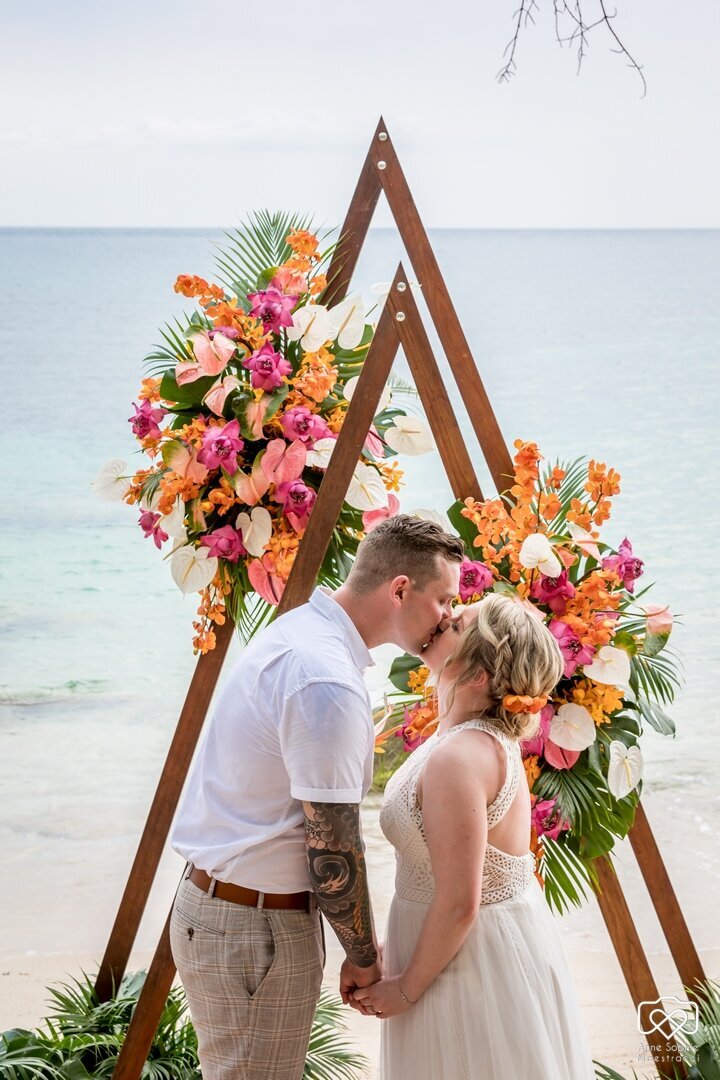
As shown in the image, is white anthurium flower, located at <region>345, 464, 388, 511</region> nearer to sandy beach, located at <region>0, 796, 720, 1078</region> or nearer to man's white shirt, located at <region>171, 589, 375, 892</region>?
man's white shirt, located at <region>171, 589, 375, 892</region>

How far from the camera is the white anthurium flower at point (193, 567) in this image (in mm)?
3053

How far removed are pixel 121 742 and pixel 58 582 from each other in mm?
3052

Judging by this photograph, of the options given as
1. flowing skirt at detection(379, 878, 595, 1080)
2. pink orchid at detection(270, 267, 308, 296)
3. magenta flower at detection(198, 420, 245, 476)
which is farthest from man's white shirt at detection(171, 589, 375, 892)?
pink orchid at detection(270, 267, 308, 296)

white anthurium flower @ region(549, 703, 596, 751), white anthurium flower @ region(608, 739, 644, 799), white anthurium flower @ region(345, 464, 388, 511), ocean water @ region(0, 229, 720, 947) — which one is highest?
ocean water @ region(0, 229, 720, 947)

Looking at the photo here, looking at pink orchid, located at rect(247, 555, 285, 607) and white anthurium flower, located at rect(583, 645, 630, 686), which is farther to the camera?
pink orchid, located at rect(247, 555, 285, 607)

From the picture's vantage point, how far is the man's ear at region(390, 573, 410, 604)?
7.18 feet

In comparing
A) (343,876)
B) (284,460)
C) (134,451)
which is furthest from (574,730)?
(134,451)

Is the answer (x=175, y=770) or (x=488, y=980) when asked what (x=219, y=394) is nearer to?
(x=175, y=770)

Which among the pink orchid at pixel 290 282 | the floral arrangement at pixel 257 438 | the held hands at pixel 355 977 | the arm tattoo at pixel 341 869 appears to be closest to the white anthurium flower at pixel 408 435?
the floral arrangement at pixel 257 438

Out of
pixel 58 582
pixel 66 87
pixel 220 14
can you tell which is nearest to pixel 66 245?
pixel 66 87

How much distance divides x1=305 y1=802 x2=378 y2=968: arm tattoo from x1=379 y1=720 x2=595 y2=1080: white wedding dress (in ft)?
0.40

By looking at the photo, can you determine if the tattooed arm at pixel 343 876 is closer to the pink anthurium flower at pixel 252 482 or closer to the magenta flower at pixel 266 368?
the pink anthurium flower at pixel 252 482

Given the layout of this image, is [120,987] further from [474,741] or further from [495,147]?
[495,147]

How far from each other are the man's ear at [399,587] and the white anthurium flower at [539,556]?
17.2 inches
